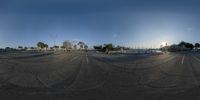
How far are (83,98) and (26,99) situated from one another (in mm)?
1347

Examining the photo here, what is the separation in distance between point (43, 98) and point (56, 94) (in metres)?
0.71

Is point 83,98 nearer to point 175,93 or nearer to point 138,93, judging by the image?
point 138,93

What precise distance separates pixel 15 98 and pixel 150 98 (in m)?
3.22

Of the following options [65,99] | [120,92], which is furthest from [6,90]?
[120,92]

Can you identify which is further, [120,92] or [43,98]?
[120,92]

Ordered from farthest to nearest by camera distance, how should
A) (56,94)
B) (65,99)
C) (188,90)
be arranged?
(188,90), (56,94), (65,99)

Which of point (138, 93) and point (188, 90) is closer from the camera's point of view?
point (138, 93)

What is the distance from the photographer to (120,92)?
9227 millimetres

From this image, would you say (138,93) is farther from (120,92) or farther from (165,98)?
(165,98)

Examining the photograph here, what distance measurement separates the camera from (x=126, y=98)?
8.11m

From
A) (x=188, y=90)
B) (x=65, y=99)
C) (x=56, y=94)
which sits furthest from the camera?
(x=188, y=90)

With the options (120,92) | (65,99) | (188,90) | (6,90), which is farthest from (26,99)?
(188,90)

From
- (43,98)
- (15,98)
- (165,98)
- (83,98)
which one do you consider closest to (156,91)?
(165,98)

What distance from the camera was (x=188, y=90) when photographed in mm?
9648
